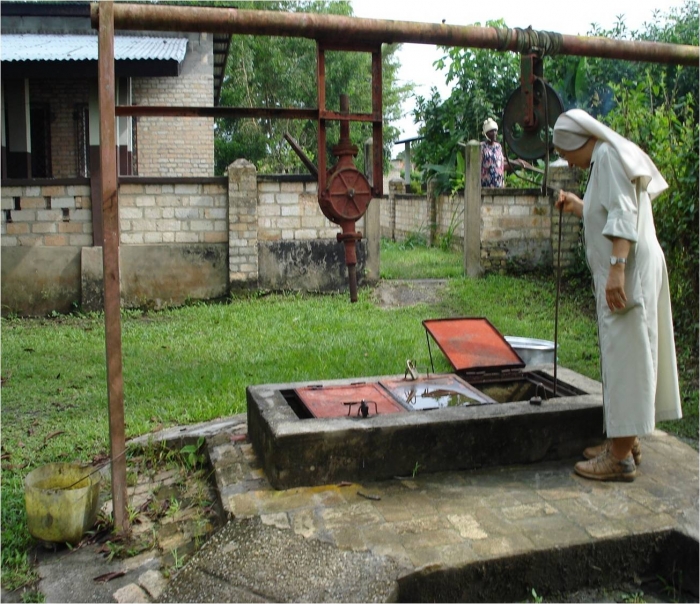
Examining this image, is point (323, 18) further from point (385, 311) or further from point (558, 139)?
point (385, 311)

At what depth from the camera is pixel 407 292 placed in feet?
34.9

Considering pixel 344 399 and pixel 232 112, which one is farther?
pixel 344 399

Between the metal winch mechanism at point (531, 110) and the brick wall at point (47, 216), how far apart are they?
22.8ft

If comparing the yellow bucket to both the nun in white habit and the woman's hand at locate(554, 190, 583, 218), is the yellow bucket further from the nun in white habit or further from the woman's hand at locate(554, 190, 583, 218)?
the woman's hand at locate(554, 190, 583, 218)

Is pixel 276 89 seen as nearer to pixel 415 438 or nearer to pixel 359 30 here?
pixel 359 30

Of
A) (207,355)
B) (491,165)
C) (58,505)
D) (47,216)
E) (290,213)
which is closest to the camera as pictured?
(58,505)

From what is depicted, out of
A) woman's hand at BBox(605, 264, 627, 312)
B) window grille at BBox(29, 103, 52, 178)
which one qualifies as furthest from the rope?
window grille at BBox(29, 103, 52, 178)

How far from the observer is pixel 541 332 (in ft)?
27.2

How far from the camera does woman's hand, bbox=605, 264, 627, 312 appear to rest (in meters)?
3.82

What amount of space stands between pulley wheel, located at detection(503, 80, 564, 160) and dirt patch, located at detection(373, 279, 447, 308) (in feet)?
17.4

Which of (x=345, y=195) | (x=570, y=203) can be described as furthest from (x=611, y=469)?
(x=345, y=195)

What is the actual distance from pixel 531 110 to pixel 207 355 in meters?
4.21

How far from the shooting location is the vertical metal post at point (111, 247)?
3697 mm

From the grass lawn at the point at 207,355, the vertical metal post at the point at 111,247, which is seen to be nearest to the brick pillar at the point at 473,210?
the grass lawn at the point at 207,355
